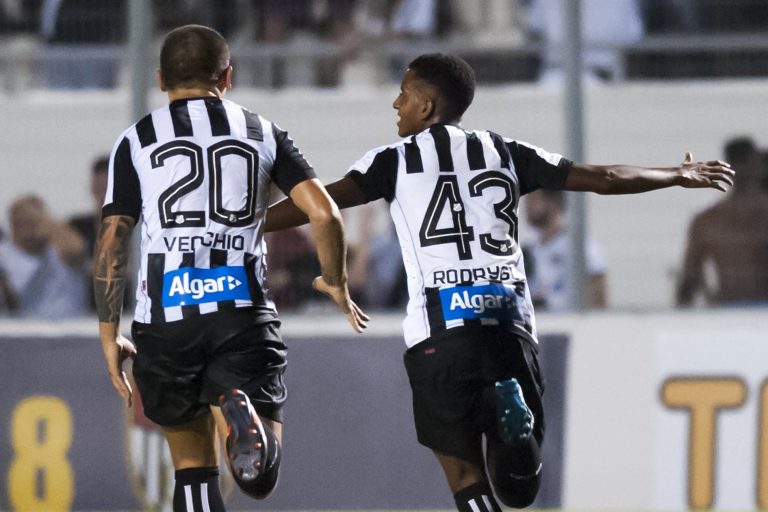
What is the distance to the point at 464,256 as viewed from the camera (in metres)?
5.37

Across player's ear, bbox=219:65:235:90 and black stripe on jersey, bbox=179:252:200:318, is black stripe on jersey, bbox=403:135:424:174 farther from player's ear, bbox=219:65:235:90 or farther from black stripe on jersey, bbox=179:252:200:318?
black stripe on jersey, bbox=179:252:200:318

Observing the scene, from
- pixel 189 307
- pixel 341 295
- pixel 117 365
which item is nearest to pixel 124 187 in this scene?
pixel 189 307

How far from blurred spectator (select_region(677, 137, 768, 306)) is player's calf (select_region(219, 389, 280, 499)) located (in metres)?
3.90

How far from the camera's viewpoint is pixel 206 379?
5.22 metres

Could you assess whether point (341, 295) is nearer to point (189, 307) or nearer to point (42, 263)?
point (189, 307)

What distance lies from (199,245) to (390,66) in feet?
13.2

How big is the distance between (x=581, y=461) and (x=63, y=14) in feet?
12.6

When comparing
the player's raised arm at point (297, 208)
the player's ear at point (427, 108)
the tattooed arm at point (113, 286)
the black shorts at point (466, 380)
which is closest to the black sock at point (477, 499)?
the black shorts at point (466, 380)

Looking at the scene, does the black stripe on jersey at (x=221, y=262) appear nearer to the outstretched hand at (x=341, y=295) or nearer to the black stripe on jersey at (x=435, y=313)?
the outstretched hand at (x=341, y=295)

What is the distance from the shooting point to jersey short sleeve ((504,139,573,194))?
17.9ft

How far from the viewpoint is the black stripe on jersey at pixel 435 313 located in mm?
5402

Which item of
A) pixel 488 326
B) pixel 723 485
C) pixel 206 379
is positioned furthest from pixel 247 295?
pixel 723 485

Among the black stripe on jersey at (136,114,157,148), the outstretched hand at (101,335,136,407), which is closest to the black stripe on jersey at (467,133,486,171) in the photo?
the black stripe on jersey at (136,114,157,148)

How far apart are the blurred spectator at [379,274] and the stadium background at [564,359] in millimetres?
142
